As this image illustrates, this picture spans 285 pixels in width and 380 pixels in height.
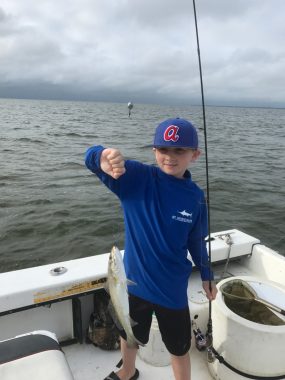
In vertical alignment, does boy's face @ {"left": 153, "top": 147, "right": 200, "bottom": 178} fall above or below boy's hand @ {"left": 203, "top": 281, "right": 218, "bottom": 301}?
above

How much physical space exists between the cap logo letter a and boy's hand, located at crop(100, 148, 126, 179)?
42 cm

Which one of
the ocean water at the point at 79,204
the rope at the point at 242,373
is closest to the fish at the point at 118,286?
the rope at the point at 242,373

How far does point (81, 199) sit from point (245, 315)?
8.70m

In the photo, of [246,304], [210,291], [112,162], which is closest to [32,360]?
[112,162]

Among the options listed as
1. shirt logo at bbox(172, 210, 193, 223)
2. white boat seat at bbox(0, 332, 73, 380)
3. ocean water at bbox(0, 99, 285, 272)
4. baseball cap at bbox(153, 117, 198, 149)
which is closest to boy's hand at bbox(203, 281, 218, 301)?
shirt logo at bbox(172, 210, 193, 223)

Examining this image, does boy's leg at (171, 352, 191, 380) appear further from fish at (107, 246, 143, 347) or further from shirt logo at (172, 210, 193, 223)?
shirt logo at (172, 210, 193, 223)

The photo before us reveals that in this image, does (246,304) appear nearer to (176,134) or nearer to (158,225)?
(158,225)

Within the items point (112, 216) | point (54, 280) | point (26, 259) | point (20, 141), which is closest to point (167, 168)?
point (54, 280)

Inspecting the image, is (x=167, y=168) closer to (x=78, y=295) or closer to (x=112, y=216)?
(x=78, y=295)

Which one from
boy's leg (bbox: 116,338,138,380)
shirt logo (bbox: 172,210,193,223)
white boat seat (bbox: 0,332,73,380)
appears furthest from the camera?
boy's leg (bbox: 116,338,138,380)

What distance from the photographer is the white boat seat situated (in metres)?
1.89

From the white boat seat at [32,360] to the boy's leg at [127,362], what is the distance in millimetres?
868

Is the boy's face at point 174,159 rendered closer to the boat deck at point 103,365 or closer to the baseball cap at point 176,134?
the baseball cap at point 176,134

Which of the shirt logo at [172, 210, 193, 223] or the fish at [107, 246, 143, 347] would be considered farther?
the shirt logo at [172, 210, 193, 223]
